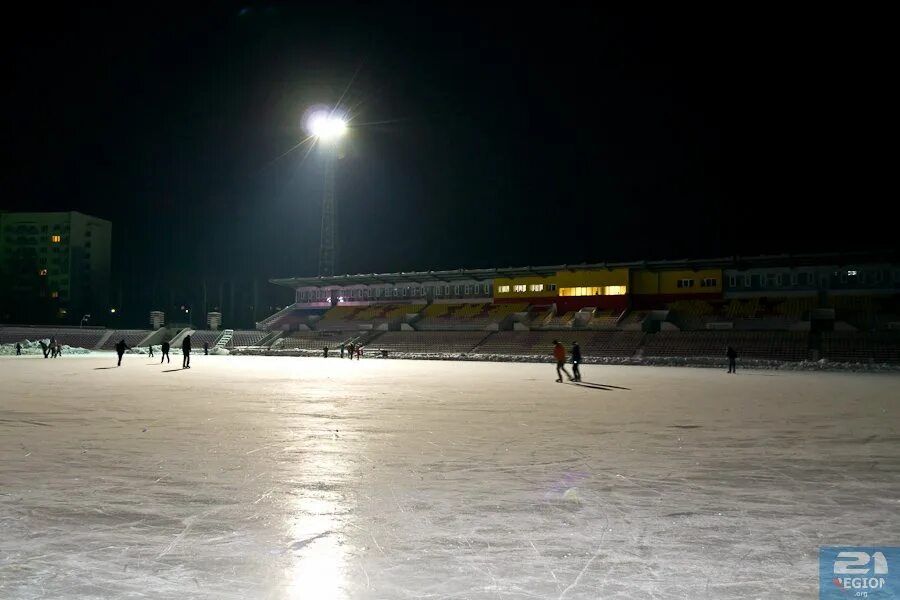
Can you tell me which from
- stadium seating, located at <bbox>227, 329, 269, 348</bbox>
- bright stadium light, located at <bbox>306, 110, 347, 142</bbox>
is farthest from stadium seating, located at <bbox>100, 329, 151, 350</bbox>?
bright stadium light, located at <bbox>306, 110, 347, 142</bbox>

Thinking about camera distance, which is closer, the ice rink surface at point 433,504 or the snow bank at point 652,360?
the ice rink surface at point 433,504

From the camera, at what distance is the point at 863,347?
39.7m

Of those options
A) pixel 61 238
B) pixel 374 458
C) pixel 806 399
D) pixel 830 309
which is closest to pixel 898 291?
pixel 830 309

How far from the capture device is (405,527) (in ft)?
17.4

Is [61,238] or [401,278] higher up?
[61,238]

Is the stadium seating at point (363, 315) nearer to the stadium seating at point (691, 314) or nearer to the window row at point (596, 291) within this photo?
the window row at point (596, 291)

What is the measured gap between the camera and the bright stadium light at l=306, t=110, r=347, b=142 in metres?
64.6

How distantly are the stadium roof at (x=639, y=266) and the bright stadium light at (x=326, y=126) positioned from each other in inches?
554

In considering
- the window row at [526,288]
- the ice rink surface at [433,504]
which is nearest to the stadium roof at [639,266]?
the window row at [526,288]

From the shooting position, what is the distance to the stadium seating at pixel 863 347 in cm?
3838

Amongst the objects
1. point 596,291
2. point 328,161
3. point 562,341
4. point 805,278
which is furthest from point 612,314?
point 328,161

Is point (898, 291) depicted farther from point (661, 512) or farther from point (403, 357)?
point (661, 512)

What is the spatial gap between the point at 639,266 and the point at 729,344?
10.8m

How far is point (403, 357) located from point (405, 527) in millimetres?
46821
